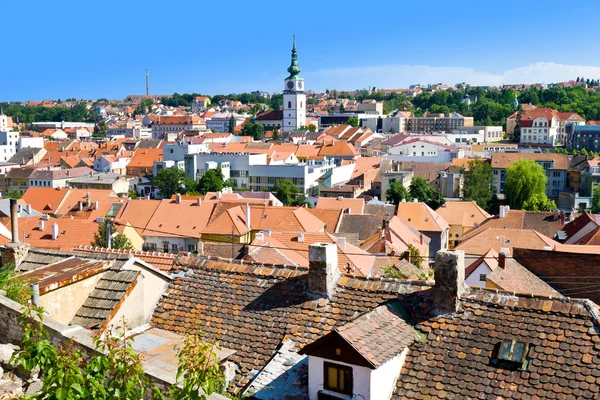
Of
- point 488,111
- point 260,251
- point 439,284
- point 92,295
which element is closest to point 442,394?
point 439,284

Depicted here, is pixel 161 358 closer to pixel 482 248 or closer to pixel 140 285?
pixel 140 285

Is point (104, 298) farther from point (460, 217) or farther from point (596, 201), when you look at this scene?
point (596, 201)

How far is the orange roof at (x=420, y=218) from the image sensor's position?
4372 cm

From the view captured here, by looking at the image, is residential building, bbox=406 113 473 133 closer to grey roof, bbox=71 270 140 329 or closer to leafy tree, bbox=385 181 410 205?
leafy tree, bbox=385 181 410 205

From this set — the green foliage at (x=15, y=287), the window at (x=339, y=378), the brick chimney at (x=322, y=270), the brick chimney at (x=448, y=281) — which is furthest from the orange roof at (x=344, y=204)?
the window at (x=339, y=378)

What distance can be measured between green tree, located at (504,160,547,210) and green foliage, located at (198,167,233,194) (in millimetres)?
31596

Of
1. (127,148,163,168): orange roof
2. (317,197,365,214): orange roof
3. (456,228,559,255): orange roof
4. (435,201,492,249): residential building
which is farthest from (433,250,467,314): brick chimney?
(127,148,163,168): orange roof

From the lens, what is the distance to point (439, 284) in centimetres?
759

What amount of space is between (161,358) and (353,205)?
3923cm

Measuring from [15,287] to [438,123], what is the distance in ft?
485

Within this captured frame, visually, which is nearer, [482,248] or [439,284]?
[439,284]

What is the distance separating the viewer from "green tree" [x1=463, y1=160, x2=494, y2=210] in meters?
66.7

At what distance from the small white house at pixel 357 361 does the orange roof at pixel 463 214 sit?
42229mm

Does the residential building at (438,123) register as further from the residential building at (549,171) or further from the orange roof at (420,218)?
the orange roof at (420,218)
